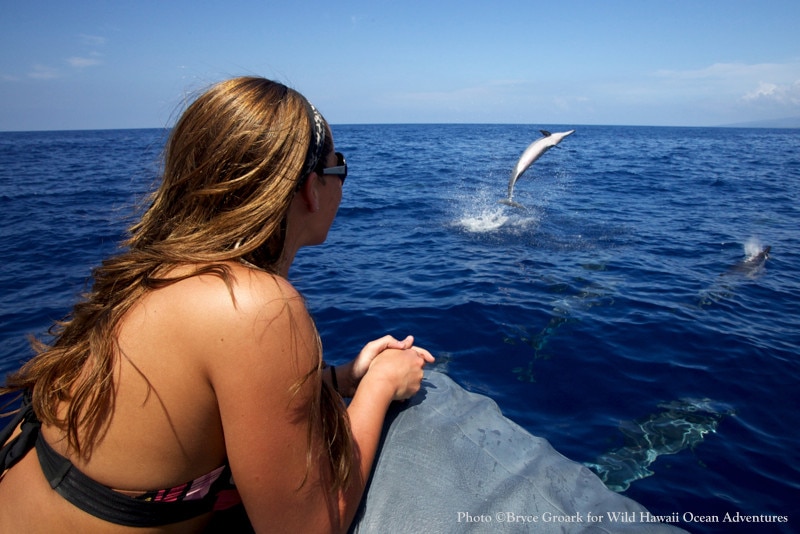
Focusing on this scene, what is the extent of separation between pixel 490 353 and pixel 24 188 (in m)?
19.5

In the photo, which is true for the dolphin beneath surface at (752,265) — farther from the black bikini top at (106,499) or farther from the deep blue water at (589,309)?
the black bikini top at (106,499)

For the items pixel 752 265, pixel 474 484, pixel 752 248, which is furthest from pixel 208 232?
pixel 752 248

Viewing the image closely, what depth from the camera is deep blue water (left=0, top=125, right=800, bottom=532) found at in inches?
154

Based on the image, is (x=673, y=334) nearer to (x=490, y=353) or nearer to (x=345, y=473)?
(x=490, y=353)

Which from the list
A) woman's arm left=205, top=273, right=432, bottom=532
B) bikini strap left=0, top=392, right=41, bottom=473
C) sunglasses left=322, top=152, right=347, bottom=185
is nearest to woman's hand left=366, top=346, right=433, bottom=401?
woman's arm left=205, top=273, right=432, bottom=532

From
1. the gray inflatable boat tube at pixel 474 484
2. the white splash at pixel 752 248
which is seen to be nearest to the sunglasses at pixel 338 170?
the gray inflatable boat tube at pixel 474 484

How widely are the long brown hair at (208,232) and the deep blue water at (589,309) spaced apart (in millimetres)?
457

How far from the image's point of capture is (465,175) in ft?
65.6

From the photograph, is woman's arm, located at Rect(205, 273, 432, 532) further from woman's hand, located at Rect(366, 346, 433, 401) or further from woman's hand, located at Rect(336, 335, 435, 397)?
woman's hand, located at Rect(336, 335, 435, 397)

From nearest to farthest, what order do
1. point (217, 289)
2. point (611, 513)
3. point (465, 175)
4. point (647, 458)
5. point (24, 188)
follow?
A: point (217, 289) < point (611, 513) < point (647, 458) < point (24, 188) < point (465, 175)

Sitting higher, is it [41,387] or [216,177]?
[216,177]

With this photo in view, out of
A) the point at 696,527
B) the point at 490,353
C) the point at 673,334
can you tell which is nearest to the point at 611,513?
the point at 696,527

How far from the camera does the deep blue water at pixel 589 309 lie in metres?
3.90

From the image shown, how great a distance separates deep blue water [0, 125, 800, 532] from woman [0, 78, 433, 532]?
500mm
